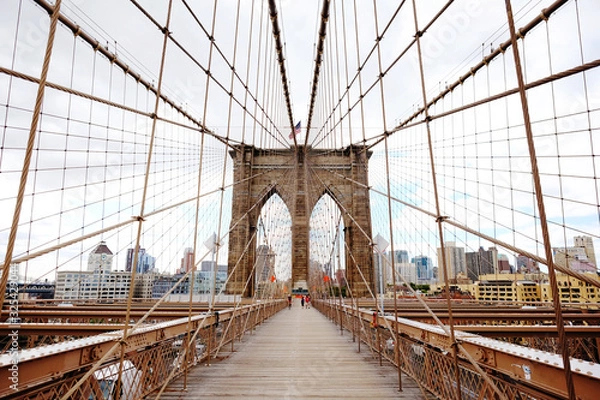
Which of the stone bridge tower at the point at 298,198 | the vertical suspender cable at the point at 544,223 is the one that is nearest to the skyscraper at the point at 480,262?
the stone bridge tower at the point at 298,198

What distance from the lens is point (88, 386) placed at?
149 centimetres

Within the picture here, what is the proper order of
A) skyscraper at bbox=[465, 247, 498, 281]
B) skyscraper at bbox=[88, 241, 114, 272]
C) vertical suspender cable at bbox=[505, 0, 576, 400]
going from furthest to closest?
skyscraper at bbox=[465, 247, 498, 281] < skyscraper at bbox=[88, 241, 114, 272] < vertical suspender cable at bbox=[505, 0, 576, 400]

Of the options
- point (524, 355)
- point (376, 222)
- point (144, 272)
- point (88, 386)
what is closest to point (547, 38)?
point (524, 355)

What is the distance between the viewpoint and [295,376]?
2447mm

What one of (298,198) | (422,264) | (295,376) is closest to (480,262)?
(422,264)

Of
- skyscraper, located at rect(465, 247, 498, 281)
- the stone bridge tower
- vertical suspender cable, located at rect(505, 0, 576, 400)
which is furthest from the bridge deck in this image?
the stone bridge tower

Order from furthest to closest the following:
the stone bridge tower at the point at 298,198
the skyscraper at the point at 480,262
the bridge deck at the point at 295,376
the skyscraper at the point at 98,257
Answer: the stone bridge tower at the point at 298,198 → the skyscraper at the point at 480,262 → the skyscraper at the point at 98,257 → the bridge deck at the point at 295,376

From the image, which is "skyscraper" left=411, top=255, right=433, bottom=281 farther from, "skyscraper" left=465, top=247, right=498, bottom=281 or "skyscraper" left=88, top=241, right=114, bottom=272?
"skyscraper" left=88, top=241, right=114, bottom=272

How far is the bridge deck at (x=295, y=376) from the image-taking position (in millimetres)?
2014

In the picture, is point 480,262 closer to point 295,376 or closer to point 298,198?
point 295,376

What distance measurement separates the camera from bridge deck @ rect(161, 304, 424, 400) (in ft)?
6.61

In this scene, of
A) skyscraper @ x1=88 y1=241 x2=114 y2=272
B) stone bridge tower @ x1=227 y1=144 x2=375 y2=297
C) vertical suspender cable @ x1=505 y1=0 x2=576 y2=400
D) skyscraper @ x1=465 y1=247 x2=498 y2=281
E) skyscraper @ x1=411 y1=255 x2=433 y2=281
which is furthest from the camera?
stone bridge tower @ x1=227 y1=144 x2=375 y2=297

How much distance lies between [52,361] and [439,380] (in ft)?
6.40

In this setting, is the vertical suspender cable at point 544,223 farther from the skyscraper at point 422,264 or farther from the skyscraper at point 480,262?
the skyscraper at point 422,264
